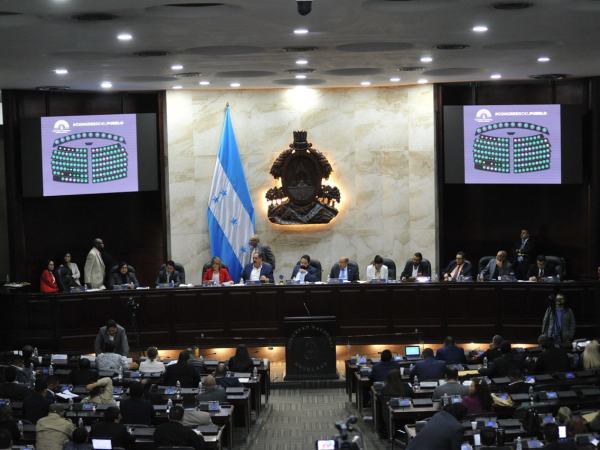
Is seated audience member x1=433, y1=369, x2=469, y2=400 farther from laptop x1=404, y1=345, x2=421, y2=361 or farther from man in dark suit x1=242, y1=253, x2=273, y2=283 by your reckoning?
man in dark suit x1=242, y1=253, x2=273, y2=283

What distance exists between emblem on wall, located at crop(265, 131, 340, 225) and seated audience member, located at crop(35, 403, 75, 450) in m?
9.35

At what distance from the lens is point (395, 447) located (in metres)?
10.3

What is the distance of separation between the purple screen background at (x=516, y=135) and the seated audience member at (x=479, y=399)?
815 cm

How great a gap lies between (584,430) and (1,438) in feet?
16.8

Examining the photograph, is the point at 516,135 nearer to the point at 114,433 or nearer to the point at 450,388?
the point at 450,388

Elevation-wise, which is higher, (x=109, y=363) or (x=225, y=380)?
(x=109, y=363)

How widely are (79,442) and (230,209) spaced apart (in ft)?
31.4

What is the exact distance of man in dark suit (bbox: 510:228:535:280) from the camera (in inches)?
634

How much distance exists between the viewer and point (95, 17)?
940 centimetres

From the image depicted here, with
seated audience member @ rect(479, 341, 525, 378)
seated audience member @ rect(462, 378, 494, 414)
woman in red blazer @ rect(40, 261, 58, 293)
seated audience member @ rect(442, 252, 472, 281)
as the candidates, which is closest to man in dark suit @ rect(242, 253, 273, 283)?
seated audience member @ rect(442, 252, 472, 281)

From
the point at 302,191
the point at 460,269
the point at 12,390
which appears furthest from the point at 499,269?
the point at 12,390

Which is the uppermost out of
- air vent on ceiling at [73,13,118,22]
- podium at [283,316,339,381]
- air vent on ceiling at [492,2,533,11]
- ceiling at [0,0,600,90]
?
ceiling at [0,0,600,90]

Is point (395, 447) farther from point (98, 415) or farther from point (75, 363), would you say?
point (75, 363)

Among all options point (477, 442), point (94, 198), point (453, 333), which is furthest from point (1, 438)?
point (94, 198)
